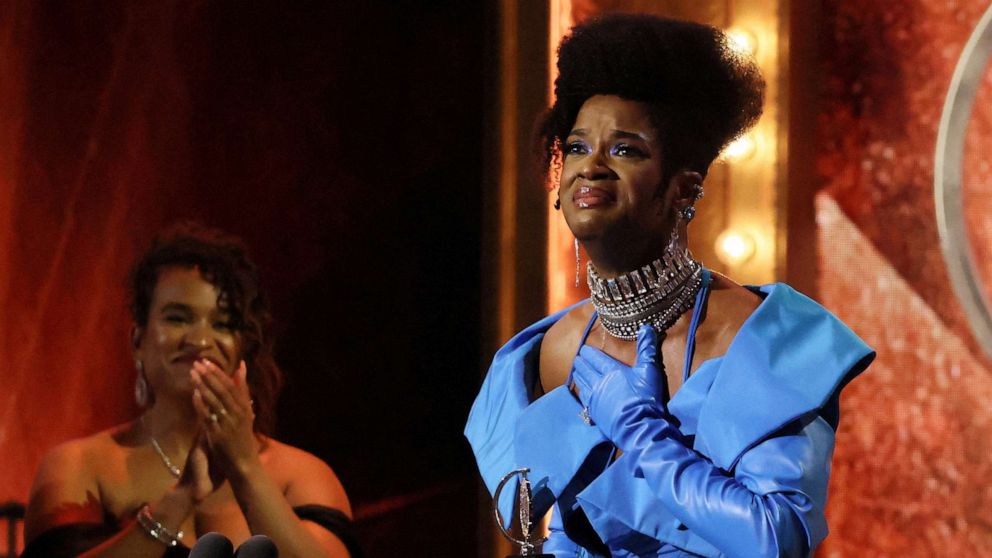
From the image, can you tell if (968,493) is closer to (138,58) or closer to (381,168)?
(381,168)

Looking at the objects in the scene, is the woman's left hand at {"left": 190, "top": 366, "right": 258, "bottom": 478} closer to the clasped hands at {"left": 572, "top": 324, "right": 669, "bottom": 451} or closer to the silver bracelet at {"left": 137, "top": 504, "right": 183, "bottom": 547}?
the silver bracelet at {"left": 137, "top": 504, "right": 183, "bottom": 547}

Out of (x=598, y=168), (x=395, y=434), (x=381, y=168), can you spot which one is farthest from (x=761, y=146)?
(x=598, y=168)

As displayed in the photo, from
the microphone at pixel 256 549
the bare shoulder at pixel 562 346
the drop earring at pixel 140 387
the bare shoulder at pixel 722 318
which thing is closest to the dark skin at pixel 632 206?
the bare shoulder at pixel 722 318

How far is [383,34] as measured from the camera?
213 cm

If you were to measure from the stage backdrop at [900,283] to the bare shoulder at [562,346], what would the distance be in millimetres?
862

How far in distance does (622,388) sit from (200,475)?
95 centimetres

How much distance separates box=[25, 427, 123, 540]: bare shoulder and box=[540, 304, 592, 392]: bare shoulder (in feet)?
2.88

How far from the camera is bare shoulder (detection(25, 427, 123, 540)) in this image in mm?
1902

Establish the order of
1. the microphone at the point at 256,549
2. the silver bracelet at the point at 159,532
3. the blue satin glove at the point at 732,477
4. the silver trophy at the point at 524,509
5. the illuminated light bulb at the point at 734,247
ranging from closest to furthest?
1. the microphone at the point at 256,549
2. the blue satin glove at the point at 732,477
3. the silver trophy at the point at 524,509
4. the silver bracelet at the point at 159,532
5. the illuminated light bulb at the point at 734,247

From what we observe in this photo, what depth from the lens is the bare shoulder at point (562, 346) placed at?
133 centimetres

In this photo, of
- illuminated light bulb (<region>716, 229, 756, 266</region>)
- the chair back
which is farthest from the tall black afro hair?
the chair back

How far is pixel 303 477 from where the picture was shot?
199 cm

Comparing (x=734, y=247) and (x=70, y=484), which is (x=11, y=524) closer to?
(x=70, y=484)

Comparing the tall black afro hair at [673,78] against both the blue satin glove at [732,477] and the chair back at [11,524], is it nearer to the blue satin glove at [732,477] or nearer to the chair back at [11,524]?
the blue satin glove at [732,477]
